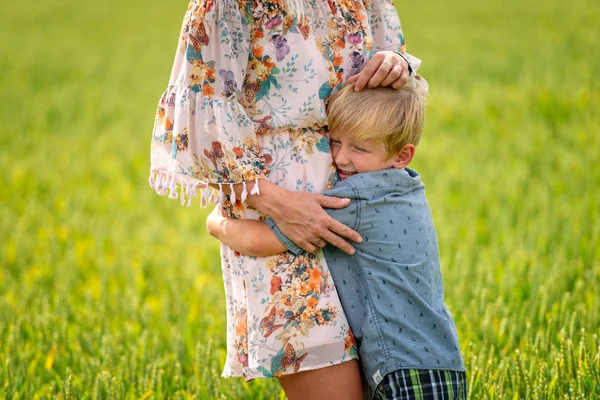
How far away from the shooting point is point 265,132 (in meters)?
2.54

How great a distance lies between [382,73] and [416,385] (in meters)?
1.01

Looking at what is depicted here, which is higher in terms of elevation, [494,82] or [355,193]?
[494,82]

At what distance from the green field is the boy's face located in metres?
1.21

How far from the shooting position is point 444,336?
2521mm

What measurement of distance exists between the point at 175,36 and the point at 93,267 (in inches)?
481

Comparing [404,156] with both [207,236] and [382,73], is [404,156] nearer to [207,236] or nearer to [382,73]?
[382,73]

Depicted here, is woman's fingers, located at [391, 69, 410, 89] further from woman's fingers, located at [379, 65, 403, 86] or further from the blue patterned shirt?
the blue patterned shirt

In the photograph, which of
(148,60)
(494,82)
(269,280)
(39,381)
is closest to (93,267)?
(39,381)

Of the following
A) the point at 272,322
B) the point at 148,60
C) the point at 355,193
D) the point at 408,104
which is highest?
the point at 148,60

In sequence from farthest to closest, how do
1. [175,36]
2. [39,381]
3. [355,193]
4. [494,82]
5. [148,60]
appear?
[175,36] < [148,60] < [494,82] < [39,381] < [355,193]

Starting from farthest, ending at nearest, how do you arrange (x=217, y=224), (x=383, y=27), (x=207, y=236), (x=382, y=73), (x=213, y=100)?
(x=207, y=236)
(x=383, y=27)
(x=217, y=224)
(x=382, y=73)
(x=213, y=100)

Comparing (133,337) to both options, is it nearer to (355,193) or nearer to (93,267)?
(93,267)

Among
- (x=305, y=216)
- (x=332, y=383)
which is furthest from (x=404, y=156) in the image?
(x=332, y=383)

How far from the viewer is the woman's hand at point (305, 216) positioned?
2441 millimetres
